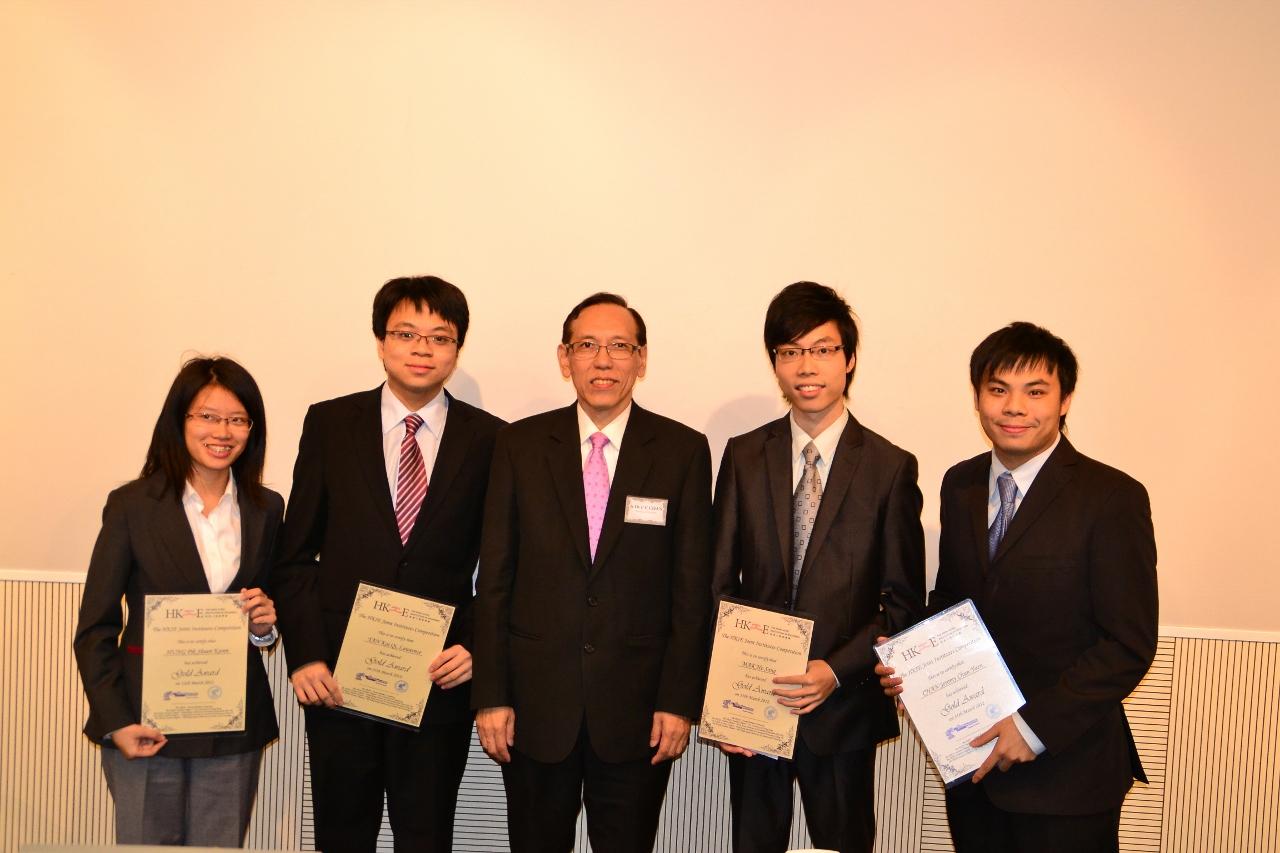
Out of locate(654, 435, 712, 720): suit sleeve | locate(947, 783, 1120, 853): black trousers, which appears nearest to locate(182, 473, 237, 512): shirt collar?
locate(654, 435, 712, 720): suit sleeve

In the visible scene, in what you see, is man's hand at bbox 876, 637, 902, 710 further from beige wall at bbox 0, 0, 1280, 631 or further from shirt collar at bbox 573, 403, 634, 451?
beige wall at bbox 0, 0, 1280, 631

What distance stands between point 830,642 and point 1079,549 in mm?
692

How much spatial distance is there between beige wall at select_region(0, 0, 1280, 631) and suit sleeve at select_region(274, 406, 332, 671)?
0.93 metres

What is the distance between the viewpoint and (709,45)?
3561mm

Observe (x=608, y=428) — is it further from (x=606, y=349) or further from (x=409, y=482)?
(x=409, y=482)

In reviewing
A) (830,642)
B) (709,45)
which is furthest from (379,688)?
(709,45)

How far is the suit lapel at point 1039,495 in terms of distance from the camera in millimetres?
2467

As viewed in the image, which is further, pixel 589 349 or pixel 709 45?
pixel 709 45

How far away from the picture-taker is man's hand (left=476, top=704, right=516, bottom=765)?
8.62ft

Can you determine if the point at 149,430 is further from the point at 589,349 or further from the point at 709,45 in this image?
the point at 709,45

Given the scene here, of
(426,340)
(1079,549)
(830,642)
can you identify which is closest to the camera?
(1079,549)

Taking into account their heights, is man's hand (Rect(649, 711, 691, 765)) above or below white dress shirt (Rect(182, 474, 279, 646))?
below

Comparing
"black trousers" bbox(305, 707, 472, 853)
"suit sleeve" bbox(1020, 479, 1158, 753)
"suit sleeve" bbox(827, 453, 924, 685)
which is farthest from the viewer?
"black trousers" bbox(305, 707, 472, 853)

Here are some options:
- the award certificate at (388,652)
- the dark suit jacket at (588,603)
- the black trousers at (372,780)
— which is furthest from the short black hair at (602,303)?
the black trousers at (372,780)
